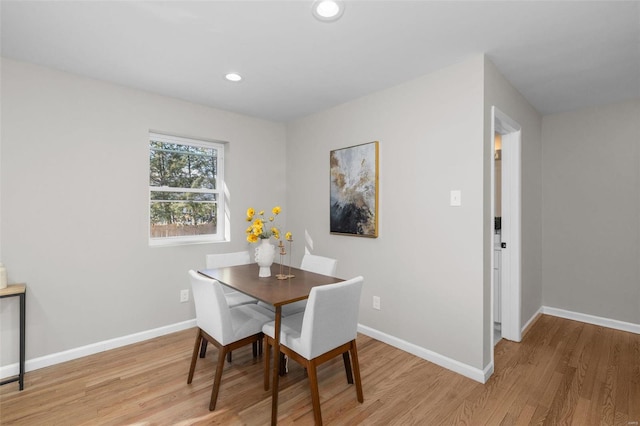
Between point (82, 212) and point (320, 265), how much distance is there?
2.13 m

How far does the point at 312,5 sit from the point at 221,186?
2418mm

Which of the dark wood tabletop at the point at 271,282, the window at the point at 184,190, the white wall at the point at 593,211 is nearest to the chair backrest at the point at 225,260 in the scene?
the dark wood tabletop at the point at 271,282

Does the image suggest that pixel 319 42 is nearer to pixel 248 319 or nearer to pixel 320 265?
pixel 320 265

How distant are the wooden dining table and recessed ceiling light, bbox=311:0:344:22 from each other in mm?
1711

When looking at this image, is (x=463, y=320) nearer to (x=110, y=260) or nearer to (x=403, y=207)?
(x=403, y=207)

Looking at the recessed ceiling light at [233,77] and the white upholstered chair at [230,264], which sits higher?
the recessed ceiling light at [233,77]

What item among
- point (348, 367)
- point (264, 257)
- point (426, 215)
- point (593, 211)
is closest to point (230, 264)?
point (264, 257)

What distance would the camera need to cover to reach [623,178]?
325cm

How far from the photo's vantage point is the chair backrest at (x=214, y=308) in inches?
75.2

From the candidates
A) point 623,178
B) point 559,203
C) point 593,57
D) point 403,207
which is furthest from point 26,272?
point 623,178

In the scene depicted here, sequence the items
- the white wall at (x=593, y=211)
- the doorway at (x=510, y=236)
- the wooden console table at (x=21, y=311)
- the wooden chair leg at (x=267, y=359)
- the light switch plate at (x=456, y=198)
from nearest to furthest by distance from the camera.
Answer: the wooden chair leg at (x=267, y=359), the wooden console table at (x=21, y=311), the light switch plate at (x=456, y=198), the doorway at (x=510, y=236), the white wall at (x=593, y=211)

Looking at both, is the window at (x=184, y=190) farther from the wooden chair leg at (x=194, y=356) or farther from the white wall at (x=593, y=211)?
the white wall at (x=593, y=211)

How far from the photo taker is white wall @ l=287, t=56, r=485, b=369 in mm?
2371

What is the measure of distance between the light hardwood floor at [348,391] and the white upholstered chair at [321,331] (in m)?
0.22
